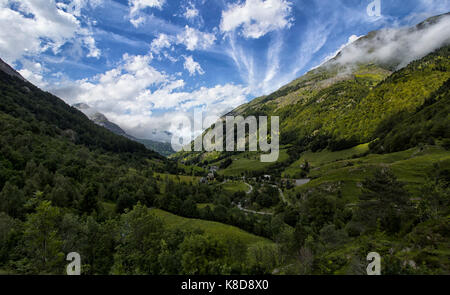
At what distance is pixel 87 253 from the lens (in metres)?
38.8

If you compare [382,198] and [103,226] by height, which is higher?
[382,198]

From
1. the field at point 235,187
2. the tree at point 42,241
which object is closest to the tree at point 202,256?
the tree at point 42,241

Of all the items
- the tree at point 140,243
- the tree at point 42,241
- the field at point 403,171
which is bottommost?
the tree at point 140,243

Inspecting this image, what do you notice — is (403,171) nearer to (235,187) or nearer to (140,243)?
(140,243)

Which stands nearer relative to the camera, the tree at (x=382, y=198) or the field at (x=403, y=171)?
the tree at (x=382, y=198)

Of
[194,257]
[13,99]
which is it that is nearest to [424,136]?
[194,257]

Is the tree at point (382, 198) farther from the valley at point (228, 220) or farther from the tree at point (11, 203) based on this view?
the tree at point (11, 203)

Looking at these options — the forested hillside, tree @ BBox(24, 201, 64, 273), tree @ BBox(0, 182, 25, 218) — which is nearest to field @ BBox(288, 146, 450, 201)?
the forested hillside

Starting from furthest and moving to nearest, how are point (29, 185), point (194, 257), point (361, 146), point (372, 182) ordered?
1. point (361, 146)
2. point (29, 185)
3. point (372, 182)
4. point (194, 257)

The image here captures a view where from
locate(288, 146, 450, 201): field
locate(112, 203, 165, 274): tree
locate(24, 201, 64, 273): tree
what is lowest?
locate(112, 203, 165, 274): tree

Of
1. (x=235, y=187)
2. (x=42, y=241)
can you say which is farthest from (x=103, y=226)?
(x=235, y=187)

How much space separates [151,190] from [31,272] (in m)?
99.5

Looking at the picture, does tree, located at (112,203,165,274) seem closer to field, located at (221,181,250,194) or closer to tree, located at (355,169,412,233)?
tree, located at (355,169,412,233)
